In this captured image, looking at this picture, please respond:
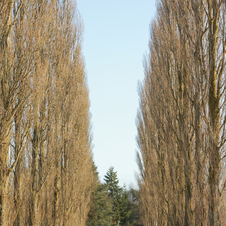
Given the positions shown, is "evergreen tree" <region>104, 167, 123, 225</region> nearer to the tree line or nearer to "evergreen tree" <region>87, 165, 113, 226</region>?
the tree line

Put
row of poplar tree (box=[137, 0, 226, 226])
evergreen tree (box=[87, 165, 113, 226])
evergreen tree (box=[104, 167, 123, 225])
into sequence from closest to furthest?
row of poplar tree (box=[137, 0, 226, 226]), evergreen tree (box=[87, 165, 113, 226]), evergreen tree (box=[104, 167, 123, 225])

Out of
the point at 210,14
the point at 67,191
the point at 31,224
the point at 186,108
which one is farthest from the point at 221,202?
the point at 67,191

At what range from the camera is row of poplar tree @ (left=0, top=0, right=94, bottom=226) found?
622 cm

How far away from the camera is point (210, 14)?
21.6 ft

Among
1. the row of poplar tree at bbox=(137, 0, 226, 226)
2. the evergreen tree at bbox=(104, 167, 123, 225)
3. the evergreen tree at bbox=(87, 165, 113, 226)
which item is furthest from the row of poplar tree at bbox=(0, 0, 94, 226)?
the evergreen tree at bbox=(104, 167, 123, 225)

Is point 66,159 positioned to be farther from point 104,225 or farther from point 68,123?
point 104,225

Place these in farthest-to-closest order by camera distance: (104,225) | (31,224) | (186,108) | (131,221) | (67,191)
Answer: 1. (131,221)
2. (104,225)
3. (67,191)
4. (31,224)
5. (186,108)

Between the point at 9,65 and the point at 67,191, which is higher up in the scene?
the point at 9,65

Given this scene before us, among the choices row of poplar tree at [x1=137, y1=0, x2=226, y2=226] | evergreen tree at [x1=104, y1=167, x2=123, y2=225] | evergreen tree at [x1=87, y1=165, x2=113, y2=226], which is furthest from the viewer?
evergreen tree at [x1=104, y1=167, x2=123, y2=225]

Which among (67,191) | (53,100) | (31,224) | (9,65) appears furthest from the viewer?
(67,191)

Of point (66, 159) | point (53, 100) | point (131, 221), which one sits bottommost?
point (131, 221)

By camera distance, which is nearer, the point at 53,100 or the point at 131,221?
the point at 53,100

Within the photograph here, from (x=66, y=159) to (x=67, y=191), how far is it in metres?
1.47

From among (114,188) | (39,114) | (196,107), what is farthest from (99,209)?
(196,107)
